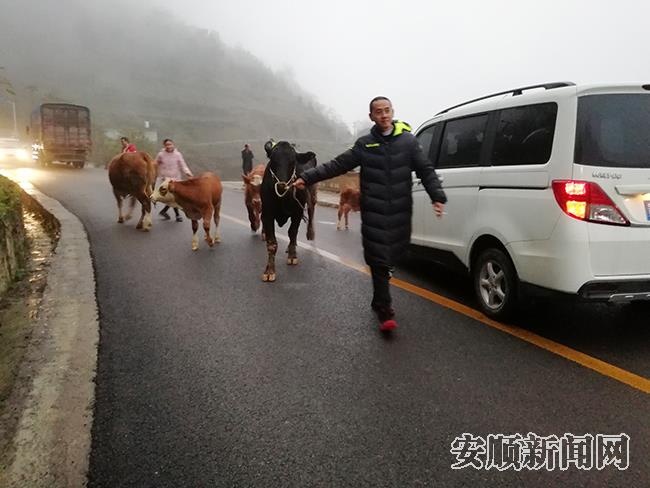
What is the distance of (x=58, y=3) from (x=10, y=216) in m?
212

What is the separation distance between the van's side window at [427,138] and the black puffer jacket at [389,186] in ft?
5.90

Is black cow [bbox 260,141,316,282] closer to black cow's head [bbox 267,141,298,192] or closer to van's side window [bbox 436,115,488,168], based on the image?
black cow's head [bbox 267,141,298,192]

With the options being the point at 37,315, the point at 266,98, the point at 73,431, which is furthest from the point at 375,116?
the point at 266,98

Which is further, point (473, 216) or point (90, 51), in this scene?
point (90, 51)

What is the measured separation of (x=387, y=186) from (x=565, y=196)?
1.45m

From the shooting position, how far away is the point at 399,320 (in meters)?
4.81

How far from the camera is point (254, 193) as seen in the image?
10008mm

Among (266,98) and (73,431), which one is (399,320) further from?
(266,98)

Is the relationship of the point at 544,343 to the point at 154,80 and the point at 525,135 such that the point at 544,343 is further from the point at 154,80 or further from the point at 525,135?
the point at 154,80

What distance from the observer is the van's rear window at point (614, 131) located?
3756 millimetres

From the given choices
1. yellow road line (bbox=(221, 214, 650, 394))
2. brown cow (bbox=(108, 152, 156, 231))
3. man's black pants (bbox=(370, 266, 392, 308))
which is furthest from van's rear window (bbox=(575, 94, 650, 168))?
Result: brown cow (bbox=(108, 152, 156, 231))

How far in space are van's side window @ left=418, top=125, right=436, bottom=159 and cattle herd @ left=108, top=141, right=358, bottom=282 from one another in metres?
1.59

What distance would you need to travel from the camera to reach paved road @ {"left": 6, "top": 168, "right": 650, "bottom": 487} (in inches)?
99.7

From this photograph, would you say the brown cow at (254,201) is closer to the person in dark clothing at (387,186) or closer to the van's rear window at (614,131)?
the person in dark clothing at (387,186)
